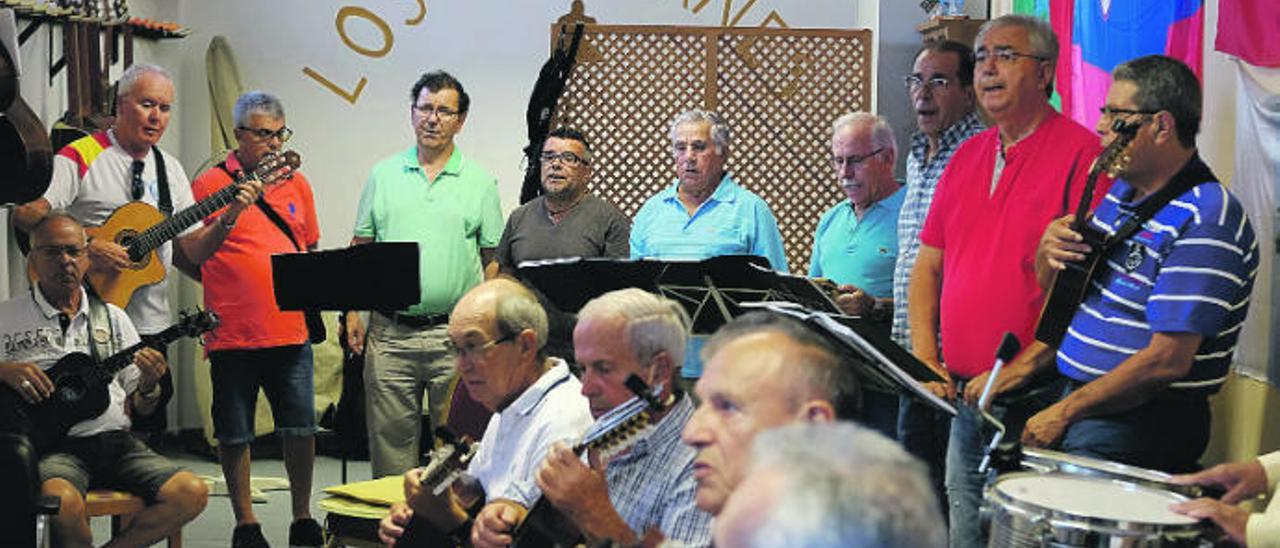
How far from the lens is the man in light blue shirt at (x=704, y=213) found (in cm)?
515

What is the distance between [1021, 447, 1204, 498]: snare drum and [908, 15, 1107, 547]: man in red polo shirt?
52cm

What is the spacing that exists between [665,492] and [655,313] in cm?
42

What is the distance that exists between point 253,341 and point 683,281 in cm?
175

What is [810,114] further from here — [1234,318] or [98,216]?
[1234,318]

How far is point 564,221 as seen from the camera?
18.0ft

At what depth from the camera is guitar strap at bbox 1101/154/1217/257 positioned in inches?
122

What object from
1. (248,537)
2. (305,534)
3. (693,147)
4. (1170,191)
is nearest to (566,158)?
(693,147)

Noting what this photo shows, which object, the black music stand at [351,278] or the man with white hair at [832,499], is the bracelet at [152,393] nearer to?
the black music stand at [351,278]

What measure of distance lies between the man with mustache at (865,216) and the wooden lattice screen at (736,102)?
2.14 m

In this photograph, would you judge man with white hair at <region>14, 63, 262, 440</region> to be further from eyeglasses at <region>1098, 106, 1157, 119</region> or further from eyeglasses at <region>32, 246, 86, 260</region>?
eyeglasses at <region>1098, 106, 1157, 119</region>

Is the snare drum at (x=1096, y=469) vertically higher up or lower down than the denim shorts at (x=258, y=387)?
higher up

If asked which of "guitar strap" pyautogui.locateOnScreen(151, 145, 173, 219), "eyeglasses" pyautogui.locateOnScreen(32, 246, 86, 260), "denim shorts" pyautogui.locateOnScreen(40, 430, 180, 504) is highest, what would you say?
"guitar strap" pyautogui.locateOnScreen(151, 145, 173, 219)

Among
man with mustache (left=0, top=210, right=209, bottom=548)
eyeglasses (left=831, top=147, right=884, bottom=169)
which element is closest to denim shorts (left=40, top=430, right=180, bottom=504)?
man with mustache (left=0, top=210, right=209, bottom=548)

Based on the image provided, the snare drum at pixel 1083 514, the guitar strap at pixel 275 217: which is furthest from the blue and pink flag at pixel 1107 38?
the guitar strap at pixel 275 217
